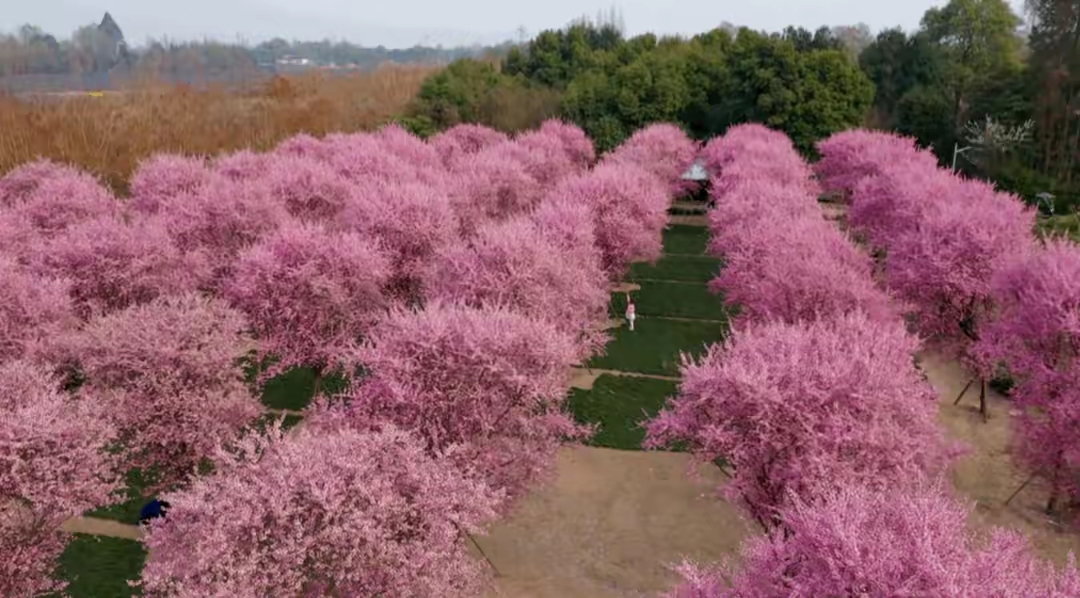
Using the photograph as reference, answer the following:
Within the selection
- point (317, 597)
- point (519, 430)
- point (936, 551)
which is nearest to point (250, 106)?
point (519, 430)

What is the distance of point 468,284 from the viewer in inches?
916

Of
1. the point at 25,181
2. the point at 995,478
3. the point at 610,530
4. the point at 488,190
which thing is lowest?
the point at 610,530

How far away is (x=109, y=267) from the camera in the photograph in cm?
2545

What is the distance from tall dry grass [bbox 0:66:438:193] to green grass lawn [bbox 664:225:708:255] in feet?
97.0

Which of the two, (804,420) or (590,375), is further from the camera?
(590,375)

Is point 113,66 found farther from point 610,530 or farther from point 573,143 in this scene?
point 610,530

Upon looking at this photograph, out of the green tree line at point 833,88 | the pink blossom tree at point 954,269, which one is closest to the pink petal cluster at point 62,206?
the pink blossom tree at point 954,269

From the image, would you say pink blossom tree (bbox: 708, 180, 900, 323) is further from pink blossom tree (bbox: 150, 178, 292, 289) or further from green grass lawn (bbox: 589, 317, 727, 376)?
pink blossom tree (bbox: 150, 178, 292, 289)

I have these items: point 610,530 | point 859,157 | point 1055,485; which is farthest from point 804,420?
point 859,157

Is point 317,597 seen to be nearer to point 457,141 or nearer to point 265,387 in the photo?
point 265,387

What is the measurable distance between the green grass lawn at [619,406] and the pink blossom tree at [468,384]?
316 inches

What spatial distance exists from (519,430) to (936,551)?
9.59 meters

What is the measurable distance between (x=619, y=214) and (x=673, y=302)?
6.25 meters

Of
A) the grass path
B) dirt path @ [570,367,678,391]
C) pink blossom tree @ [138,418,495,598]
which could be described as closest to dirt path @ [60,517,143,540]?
the grass path
